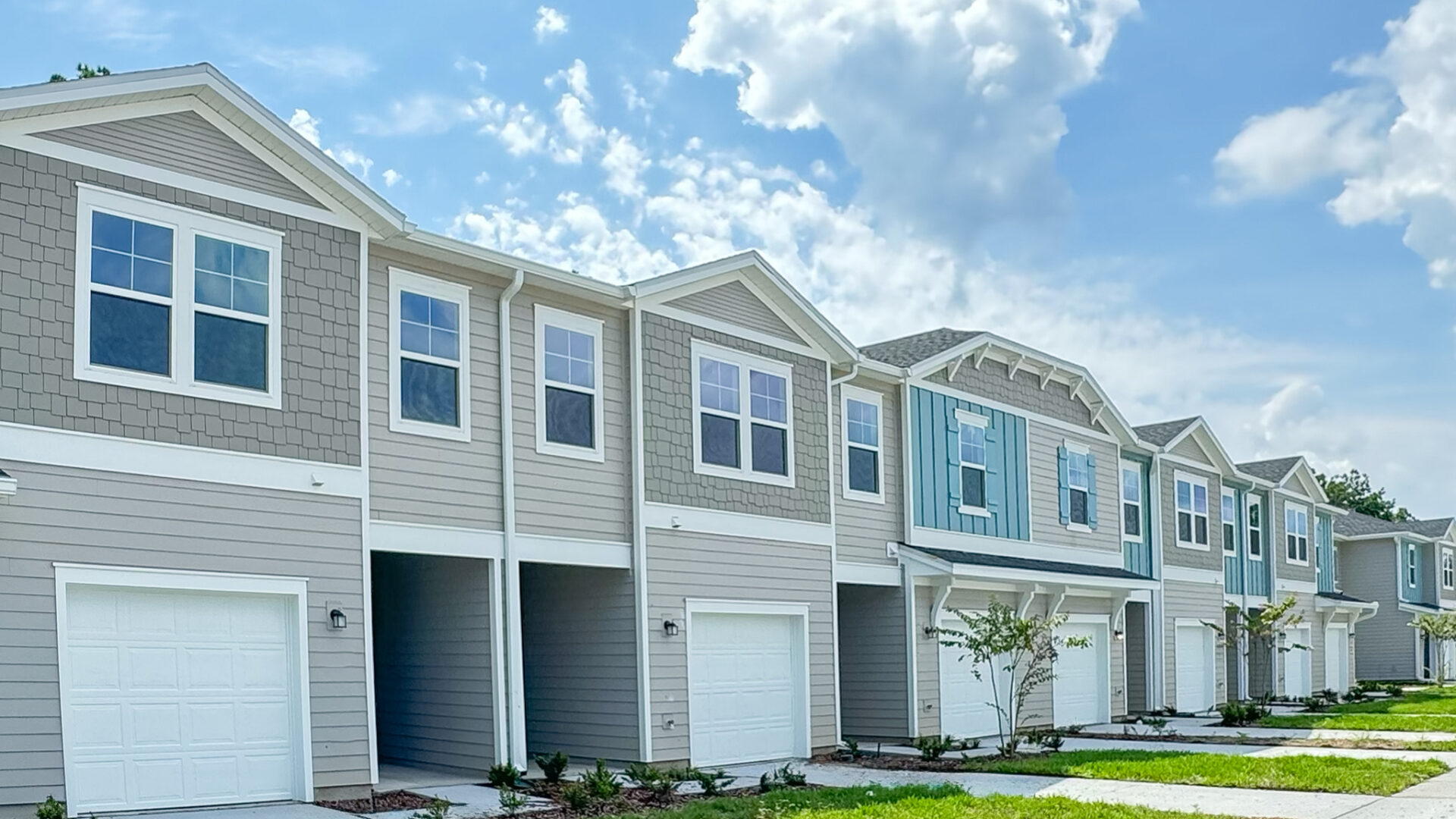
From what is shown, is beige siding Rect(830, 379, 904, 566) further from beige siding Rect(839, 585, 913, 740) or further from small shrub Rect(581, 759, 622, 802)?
small shrub Rect(581, 759, 622, 802)

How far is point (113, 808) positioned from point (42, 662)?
54.6 inches

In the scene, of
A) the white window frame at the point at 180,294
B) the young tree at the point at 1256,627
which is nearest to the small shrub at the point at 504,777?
the white window frame at the point at 180,294

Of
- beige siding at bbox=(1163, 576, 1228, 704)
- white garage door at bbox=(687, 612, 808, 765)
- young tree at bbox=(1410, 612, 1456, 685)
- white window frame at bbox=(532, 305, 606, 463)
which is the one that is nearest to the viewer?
white window frame at bbox=(532, 305, 606, 463)

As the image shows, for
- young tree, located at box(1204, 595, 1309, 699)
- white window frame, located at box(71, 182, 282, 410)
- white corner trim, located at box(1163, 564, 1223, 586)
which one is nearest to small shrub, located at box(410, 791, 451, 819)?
white window frame, located at box(71, 182, 282, 410)

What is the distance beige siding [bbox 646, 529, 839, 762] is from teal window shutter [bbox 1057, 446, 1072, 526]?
788cm

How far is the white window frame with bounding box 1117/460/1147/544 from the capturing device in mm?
27938

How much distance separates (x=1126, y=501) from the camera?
28.6 metres

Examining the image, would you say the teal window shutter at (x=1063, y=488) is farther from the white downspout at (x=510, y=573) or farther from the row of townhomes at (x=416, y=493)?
the white downspout at (x=510, y=573)

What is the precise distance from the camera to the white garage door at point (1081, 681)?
24.9 m

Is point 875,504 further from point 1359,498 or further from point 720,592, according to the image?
point 1359,498

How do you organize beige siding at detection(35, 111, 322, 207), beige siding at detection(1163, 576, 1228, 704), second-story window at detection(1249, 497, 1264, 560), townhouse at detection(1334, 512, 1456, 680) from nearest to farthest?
beige siding at detection(35, 111, 322, 207) < beige siding at detection(1163, 576, 1228, 704) < second-story window at detection(1249, 497, 1264, 560) < townhouse at detection(1334, 512, 1456, 680)

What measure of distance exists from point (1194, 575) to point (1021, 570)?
1019cm

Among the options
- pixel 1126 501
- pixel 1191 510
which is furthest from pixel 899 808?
pixel 1191 510

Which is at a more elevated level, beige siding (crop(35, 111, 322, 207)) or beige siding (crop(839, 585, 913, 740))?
beige siding (crop(35, 111, 322, 207))
